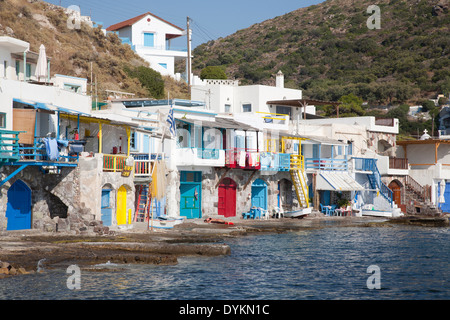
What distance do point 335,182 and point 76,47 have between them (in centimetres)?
3183

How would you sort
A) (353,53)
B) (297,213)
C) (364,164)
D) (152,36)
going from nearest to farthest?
(297,213) < (364,164) < (152,36) < (353,53)

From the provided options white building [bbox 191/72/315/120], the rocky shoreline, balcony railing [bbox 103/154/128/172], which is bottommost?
the rocky shoreline

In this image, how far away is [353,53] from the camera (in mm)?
108188

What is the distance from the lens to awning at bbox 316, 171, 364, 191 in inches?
1869

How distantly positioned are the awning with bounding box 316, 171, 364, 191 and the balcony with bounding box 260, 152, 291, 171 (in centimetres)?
348

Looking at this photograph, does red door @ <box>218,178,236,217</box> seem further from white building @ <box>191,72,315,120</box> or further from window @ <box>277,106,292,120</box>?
window @ <box>277,106,292,120</box>

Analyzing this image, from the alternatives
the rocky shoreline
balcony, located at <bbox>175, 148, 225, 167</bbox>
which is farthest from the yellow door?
balcony, located at <bbox>175, 148, 225, 167</bbox>

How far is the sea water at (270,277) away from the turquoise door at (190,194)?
35.0ft

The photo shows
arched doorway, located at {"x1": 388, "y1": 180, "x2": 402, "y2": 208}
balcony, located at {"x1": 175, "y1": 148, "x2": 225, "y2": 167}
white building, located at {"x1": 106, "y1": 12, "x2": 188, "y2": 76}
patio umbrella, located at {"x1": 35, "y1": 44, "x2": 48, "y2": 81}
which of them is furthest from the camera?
white building, located at {"x1": 106, "y1": 12, "x2": 188, "y2": 76}

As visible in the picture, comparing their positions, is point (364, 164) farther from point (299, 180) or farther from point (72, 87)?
point (72, 87)

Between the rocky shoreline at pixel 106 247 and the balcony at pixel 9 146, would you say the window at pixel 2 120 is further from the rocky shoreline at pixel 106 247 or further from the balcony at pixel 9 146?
the rocky shoreline at pixel 106 247

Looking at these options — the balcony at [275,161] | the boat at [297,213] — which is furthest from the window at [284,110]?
the boat at [297,213]

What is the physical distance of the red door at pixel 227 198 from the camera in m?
43.1

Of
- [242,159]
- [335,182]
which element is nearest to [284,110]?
[335,182]
